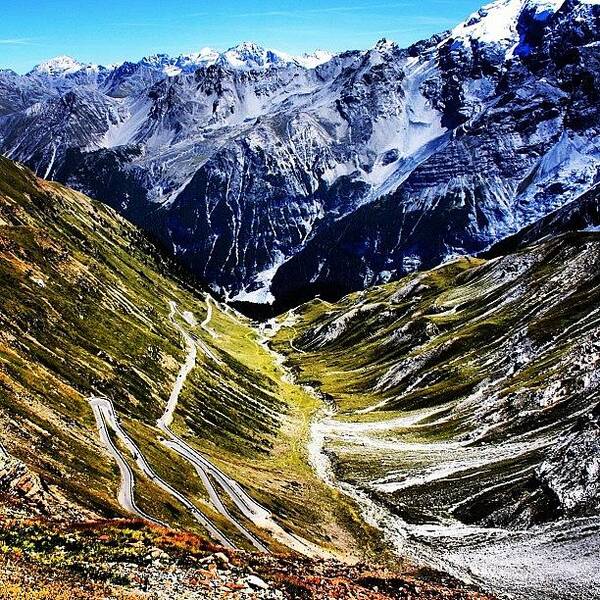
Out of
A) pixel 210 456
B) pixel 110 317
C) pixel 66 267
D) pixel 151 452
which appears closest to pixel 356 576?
pixel 151 452

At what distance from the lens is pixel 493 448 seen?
120062 millimetres

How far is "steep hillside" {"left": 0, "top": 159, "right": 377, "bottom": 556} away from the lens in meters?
68.1

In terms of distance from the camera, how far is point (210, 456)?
4267 inches

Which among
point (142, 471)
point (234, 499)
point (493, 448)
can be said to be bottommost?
point (234, 499)

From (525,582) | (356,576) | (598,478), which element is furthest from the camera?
(598,478)

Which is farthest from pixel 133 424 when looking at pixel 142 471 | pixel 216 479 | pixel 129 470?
pixel 129 470

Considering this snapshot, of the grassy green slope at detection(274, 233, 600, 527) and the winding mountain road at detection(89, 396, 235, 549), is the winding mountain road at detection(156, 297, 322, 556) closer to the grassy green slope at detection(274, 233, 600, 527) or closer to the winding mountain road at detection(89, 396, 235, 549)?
the winding mountain road at detection(89, 396, 235, 549)

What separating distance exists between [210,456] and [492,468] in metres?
46.0

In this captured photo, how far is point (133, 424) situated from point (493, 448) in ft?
210

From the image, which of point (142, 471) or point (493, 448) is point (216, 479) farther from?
point (493, 448)

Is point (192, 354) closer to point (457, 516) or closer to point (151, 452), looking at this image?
point (151, 452)

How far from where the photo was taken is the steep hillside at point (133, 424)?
6812 cm

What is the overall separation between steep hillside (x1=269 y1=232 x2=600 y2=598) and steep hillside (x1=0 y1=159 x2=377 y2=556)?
9696 millimetres

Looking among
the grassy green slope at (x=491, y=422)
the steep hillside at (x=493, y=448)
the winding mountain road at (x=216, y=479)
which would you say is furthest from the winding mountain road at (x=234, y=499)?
the grassy green slope at (x=491, y=422)
